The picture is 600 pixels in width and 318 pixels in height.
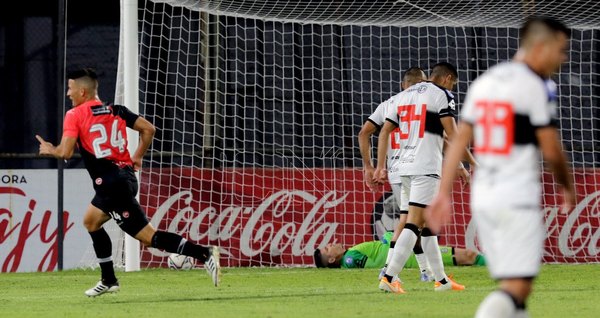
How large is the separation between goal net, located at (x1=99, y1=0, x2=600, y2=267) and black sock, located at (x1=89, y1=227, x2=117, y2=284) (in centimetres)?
537

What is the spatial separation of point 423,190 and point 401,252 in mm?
591

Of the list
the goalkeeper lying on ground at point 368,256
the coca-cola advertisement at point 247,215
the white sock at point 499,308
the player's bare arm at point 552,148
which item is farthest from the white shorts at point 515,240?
the coca-cola advertisement at point 247,215

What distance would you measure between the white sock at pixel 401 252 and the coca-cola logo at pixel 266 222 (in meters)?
5.71

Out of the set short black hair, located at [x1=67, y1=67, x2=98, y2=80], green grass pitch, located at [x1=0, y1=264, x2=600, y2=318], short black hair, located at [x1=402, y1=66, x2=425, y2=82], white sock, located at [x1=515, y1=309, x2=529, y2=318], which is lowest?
green grass pitch, located at [x1=0, y1=264, x2=600, y2=318]

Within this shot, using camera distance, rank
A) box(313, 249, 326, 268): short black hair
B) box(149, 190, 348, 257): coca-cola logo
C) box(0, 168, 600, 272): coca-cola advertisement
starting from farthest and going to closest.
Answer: box(149, 190, 348, 257): coca-cola logo
box(0, 168, 600, 272): coca-cola advertisement
box(313, 249, 326, 268): short black hair

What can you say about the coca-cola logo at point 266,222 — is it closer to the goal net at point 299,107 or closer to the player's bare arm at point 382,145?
the goal net at point 299,107

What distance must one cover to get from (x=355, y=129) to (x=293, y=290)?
652cm

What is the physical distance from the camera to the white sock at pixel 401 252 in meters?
10.2

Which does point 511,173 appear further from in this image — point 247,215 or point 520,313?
point 247,215

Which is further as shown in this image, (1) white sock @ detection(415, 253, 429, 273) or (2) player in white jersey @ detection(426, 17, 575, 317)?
(1) white sock @ detection(415, 253, 429, 273)

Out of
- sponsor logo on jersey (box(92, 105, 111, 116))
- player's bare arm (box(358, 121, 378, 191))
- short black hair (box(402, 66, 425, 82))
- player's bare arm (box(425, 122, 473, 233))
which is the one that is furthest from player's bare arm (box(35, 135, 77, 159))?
player's bare arm (box(425, 122, 473, 233))

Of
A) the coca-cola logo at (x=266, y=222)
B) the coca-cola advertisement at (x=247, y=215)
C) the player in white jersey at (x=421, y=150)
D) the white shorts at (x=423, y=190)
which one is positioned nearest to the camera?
the player in white jersey at (x=421, y=150)

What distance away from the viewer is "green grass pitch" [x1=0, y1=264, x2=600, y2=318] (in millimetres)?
8523

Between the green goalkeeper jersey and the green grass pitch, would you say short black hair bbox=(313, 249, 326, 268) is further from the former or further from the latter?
the green grass pitch
